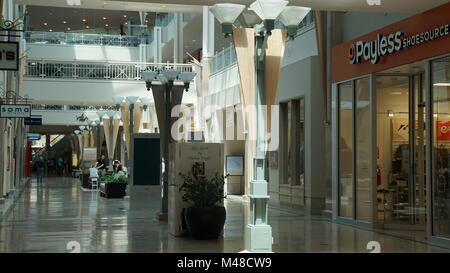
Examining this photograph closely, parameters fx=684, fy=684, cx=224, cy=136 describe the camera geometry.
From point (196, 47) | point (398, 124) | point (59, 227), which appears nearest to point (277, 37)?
point (398, 124)

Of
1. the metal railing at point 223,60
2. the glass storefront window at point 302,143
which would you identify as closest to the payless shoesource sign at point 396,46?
the glass storefront window at point 302,143

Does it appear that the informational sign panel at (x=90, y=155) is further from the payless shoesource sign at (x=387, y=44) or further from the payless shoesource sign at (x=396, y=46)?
the payless shoesource sign at (x=387, y=44)

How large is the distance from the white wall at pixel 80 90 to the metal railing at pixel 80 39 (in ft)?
30.9

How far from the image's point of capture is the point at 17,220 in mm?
16266

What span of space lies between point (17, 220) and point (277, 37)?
25.6 feet

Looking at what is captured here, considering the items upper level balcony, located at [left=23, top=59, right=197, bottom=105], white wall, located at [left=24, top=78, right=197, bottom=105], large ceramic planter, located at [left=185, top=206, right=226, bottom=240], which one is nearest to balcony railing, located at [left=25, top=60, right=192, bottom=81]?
upper level balcony, located at [left=23, top=59, right=197, bottom=105]

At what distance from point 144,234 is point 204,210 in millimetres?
1698

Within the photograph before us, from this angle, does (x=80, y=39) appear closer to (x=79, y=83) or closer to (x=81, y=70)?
(x=81, y=70)

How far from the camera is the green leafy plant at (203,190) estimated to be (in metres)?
12.7

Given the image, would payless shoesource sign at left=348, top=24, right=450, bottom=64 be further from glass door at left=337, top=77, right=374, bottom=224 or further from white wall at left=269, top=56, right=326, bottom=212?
white wall at left=269, top=56, right=326, bottom=212

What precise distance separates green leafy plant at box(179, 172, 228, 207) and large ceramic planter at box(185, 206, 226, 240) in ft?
0.57

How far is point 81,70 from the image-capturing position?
115ft

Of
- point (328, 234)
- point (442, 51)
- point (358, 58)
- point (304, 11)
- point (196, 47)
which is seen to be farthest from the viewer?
point (196, 47)
